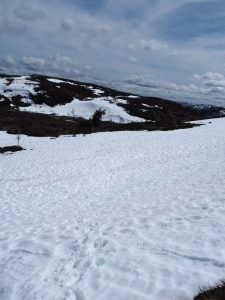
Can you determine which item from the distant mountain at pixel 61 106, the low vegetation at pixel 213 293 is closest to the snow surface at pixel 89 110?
the distant mountain at pixel 61 106

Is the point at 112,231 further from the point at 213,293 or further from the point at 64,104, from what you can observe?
the point at 64,104

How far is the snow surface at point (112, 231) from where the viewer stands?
5754 mm

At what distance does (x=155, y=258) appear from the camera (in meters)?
6.47

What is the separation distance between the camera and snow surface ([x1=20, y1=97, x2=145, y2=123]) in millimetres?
69688

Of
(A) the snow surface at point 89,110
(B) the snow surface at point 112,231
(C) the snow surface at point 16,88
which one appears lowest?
(B) the snow surface at point 112,231

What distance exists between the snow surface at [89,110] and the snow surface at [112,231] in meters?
49.4

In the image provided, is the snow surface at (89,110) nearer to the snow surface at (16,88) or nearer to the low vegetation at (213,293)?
the snow surface at (16,88)

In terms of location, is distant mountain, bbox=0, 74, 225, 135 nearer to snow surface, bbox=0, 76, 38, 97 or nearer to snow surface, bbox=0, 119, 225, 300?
snow surface, bbox=0, 76, 38, 97

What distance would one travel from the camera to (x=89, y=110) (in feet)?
241

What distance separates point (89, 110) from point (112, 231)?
66038mm

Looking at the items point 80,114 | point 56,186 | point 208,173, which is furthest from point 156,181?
point 80,114

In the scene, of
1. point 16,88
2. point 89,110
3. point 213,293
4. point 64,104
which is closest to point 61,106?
point 64,104

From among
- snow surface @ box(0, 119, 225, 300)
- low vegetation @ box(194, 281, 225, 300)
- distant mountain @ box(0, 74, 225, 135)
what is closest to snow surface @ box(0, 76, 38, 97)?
distant mountain @ box(0, 74, 225, 135)

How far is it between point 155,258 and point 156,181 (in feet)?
31.6
